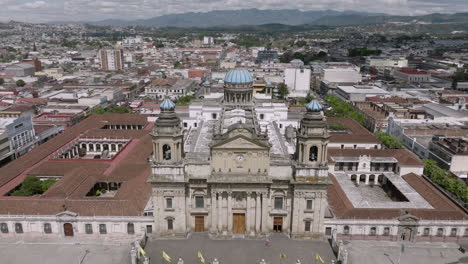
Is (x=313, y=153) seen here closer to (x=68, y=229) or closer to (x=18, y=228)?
(x=68, y=229)

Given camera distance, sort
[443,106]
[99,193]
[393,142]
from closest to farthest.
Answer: [99,193], [393,142], [443,106]

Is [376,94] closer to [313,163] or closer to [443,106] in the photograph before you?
[443,106]

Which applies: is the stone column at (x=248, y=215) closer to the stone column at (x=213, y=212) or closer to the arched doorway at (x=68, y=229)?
the stone column at (x=213, y=212)

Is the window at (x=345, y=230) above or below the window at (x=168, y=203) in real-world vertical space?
below

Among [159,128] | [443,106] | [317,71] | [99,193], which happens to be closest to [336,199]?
[159,128]

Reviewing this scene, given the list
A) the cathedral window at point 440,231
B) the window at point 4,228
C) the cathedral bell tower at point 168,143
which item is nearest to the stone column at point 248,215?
the cathedral bell tower at point 168,143
